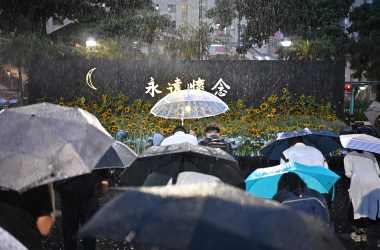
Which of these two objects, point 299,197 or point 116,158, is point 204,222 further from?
point 116,158

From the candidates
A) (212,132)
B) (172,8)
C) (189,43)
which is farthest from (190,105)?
(172,8)

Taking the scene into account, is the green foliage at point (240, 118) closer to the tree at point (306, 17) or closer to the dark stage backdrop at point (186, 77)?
the dark stage backdrop at point (186, 77)

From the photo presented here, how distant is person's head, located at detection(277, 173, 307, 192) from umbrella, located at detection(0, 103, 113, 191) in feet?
4.54

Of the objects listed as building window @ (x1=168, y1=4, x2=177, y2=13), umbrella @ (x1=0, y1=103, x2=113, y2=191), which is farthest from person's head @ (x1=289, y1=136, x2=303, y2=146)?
building window @ (x1=168, y1=4, x2=177, y2=13)

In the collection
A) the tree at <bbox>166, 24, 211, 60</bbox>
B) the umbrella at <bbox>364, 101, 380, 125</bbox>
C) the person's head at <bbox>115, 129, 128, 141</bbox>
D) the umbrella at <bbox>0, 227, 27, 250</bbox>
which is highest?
the tree at <bbox>166, 24, 211, 60</bbox>

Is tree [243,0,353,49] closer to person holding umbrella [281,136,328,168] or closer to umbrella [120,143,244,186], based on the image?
person holding umbrella [281,136,328,168]

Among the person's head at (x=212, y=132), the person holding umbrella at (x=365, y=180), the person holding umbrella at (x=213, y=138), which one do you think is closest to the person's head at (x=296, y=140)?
the person holding umbrella at (x=365, y=180)

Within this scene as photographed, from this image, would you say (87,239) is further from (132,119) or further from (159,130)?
(132,119)

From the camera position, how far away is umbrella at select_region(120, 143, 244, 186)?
4859 mm

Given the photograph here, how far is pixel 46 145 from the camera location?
3.97 metres

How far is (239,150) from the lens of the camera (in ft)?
36.1

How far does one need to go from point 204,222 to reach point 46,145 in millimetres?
1983

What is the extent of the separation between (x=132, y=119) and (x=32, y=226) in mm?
9031

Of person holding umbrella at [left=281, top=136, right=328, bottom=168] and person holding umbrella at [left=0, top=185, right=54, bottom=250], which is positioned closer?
person holding umbrella at [left=0, top=185, right=54, bottom=250]
